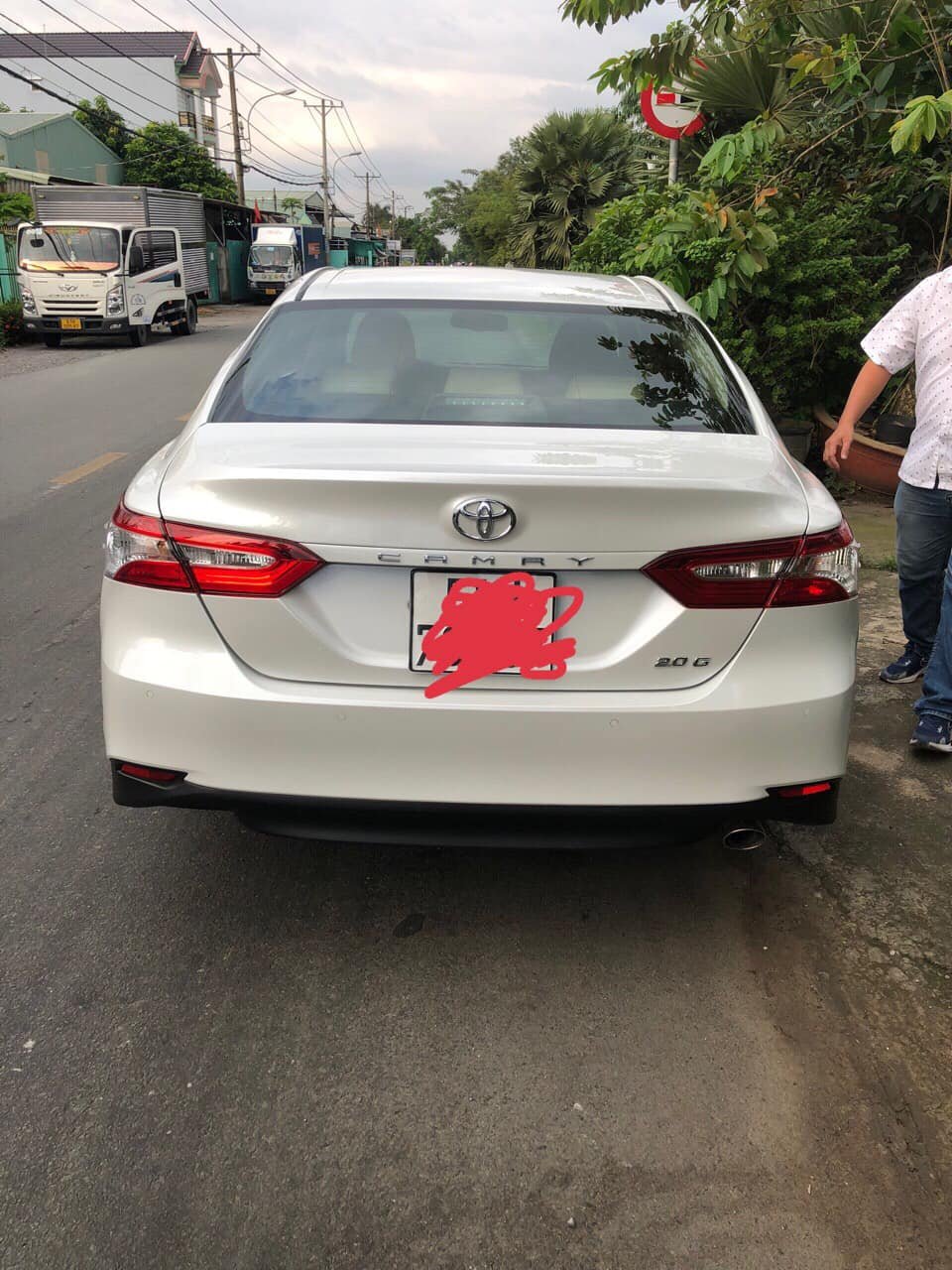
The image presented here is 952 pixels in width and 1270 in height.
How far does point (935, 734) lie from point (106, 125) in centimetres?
4919

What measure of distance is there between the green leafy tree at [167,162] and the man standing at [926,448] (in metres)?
45.3

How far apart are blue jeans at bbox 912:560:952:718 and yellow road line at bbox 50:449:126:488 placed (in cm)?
665

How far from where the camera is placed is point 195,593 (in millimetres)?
2367

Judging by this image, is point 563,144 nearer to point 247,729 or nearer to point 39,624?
point 39,624

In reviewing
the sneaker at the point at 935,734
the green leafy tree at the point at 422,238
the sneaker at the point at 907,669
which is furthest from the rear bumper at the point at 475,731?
the green leafy tree at the point at 422,238

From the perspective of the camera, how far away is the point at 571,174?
20.6 meters

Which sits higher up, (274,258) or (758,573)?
(758,573)

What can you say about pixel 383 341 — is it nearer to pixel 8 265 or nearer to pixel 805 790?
pixel 805 790

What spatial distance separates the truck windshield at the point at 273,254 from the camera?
4054cm

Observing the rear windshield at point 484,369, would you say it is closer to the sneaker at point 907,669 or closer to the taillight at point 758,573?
the taillight at point 758,573

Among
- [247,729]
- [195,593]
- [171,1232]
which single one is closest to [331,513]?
[195,593]

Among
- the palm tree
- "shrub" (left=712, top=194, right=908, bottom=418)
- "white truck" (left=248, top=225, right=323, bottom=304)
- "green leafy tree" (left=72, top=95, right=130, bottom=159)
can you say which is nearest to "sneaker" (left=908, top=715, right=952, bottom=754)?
"shrub" (left=712, top=194, right=908, bottom=418)

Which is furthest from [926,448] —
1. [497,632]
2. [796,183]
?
[796,183]

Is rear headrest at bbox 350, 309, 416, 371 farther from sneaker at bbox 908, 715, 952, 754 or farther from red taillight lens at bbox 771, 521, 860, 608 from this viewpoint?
sneaker at bbox 908, 715, 952, 754
